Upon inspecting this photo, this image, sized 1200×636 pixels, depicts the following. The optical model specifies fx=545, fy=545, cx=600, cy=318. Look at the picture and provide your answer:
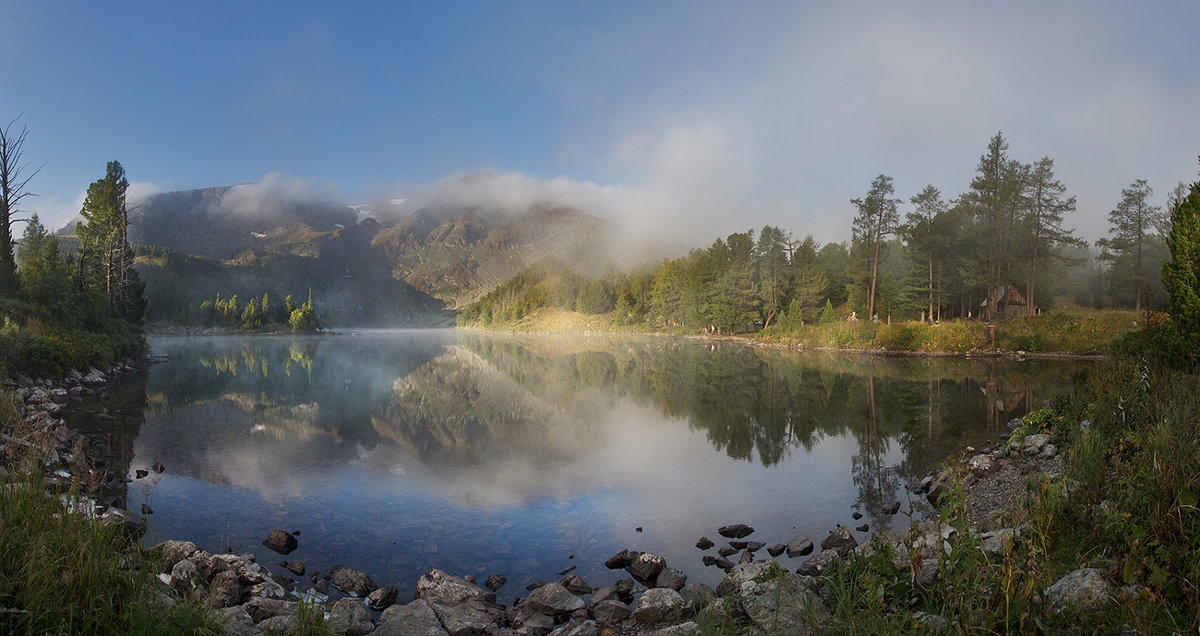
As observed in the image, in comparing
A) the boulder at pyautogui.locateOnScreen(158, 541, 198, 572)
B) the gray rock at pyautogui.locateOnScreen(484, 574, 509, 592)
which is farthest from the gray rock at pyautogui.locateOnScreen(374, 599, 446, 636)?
the boulder at pyautogui.locateOnScreen(158, 541, 198, 572)

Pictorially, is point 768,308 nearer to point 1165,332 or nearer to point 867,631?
point 1165,332

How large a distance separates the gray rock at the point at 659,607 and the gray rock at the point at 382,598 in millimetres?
3032

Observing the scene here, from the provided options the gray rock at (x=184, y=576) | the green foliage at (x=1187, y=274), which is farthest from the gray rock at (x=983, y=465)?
the gray rock at (x=184, y=576)

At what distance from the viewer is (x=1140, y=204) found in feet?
193

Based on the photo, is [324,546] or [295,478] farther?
[295,478]

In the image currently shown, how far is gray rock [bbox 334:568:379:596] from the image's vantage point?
6.93 m

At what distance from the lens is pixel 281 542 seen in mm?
8320

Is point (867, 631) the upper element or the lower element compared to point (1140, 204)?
lower

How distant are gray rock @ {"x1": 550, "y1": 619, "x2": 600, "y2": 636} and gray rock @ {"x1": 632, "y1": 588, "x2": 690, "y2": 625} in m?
0.51

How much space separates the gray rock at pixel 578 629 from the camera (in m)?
5.45

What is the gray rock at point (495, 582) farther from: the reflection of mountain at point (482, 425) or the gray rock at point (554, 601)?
the reflection of mountain at point (482, 425)

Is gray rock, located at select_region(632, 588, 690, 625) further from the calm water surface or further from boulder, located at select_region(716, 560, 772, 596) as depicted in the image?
the calm water surface

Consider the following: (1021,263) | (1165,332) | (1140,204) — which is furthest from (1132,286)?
(1165,332)

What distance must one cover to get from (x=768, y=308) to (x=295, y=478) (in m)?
68.6
